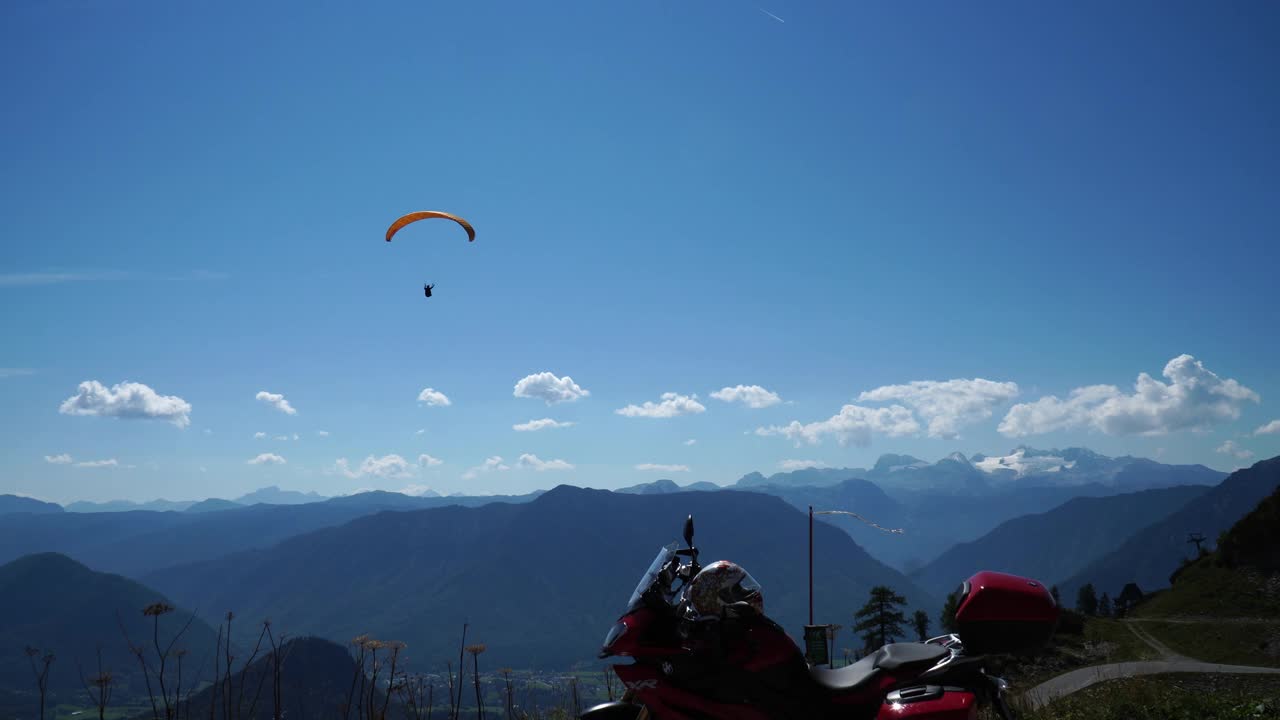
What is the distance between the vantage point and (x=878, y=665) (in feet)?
22.1

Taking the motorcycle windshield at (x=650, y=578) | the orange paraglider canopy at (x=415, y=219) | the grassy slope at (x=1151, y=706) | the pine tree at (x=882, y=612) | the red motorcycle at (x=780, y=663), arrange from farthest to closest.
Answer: the pine tree at (x=882, y=612) < the orange paraglider canopy at (x=415, y=219) < the grassy slope at (x=1151, y=706) < the motorcycle windshield at (x=650, y=578) < the red motorcycle at (x=780, y=663)

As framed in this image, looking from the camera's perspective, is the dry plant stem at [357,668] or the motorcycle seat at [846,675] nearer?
the dry plant stem at [357,668]

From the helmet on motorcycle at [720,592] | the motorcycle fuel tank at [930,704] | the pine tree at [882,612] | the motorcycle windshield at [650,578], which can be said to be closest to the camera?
the motorcycle fuel tank at [930,704]

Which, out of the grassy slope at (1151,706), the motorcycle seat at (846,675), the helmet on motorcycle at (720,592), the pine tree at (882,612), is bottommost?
the pine tree at (882,612)

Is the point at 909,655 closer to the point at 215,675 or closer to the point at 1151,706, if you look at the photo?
the point at 215,675

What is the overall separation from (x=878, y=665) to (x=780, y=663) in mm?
892

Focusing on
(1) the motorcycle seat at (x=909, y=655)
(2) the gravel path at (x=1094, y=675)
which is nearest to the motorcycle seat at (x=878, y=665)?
(1) the motorcycle seat at (x=909, y=655)

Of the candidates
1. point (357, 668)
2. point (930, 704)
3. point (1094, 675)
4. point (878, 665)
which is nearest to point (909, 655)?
point (878, 665)

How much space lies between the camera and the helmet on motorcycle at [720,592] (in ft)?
22.3

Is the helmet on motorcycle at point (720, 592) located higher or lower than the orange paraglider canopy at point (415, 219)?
lower

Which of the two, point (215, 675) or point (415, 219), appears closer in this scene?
point (215, 675)

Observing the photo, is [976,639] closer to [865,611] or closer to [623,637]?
[623,637]

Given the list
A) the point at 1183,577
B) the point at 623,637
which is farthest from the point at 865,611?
the point at 623,637

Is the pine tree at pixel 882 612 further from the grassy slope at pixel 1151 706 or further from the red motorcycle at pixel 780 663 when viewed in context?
the red motorcycle at pixel 780 663
